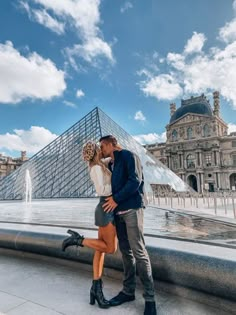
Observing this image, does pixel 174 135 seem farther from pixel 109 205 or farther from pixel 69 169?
pixel 109 205

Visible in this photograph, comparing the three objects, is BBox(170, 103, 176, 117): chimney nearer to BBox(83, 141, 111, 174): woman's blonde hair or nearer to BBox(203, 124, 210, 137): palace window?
BBox(203, 124, 210, 137): palace window

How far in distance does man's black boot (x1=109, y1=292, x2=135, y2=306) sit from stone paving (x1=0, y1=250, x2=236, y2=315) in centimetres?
3

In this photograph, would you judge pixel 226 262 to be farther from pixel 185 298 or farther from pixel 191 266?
pixel 185 298

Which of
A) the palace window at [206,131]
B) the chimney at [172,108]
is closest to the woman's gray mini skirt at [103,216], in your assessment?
the palace window at [206,131]

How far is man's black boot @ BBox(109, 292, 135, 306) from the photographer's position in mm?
1749

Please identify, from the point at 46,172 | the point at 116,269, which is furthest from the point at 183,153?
the point at 116,269

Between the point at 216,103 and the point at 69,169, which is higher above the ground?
the point at 216,103

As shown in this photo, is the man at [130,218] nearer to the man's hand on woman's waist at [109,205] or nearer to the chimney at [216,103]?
the man's hand on woman's waist at [109,205]

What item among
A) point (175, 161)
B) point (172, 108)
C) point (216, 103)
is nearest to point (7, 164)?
point (175, 161)

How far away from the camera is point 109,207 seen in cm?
173

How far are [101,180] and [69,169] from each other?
15.5 m

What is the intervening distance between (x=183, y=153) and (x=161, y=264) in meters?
48.6

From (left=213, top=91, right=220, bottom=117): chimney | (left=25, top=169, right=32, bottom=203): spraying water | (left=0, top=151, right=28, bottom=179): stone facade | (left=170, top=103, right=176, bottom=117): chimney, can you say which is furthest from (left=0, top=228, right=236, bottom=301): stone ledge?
(left=0, top=151, right=28, bottom=179): stone facade

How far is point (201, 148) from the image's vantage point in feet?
153
